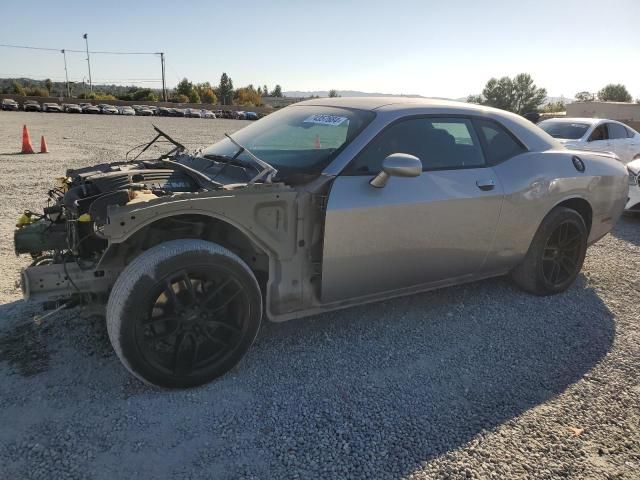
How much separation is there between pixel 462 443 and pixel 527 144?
2605 mm

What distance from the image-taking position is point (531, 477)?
2.32 m

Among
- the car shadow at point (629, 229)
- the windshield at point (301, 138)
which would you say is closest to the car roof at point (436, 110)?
the windshield at point (301, 138)

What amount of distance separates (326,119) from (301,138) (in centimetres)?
24

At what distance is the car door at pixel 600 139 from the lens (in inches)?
386

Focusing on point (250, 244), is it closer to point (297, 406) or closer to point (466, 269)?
point (297, 406)

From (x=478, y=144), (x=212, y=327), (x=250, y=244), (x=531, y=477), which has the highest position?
(x=478, y=144)

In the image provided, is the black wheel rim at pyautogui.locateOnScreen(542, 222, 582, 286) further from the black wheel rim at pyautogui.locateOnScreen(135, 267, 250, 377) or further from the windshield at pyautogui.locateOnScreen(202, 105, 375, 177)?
the black wheel rim at pyautogui.locateOnScreen(135, 267, 250, 377)

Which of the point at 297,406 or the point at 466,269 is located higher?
the point at 466,269

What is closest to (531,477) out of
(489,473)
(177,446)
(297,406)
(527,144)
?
(489,473)

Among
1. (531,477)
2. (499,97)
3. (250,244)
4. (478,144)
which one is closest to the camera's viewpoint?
(531,477)

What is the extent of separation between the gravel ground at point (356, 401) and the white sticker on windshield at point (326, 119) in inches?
57.3

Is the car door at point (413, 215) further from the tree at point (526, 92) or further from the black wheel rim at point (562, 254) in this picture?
the tree at point (526, 92)

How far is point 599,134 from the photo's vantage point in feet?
33.1

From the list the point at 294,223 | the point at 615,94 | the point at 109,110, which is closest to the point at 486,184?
the point at 294,223
